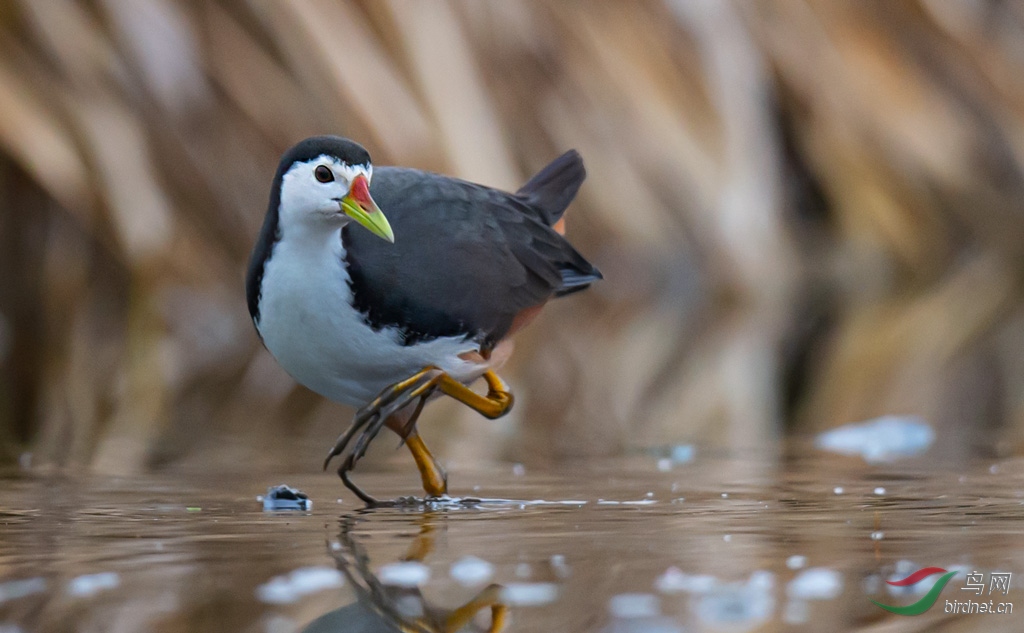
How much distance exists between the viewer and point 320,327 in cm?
363

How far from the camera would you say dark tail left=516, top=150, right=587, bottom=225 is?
4926mm

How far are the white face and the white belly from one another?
6 centimetres

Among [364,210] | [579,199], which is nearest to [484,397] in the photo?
[364,210]

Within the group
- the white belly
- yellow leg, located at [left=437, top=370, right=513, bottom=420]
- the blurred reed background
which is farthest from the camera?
the blurred reed background

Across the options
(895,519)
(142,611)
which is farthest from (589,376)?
(142,611)

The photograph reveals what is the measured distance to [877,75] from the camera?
368 inches

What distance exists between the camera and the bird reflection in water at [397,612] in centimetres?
229

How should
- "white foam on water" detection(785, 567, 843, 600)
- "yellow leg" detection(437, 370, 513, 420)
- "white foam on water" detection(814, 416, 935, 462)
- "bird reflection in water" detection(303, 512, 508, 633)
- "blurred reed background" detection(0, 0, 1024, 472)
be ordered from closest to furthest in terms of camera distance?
"bird reflection in water" detection(303, 512, 508, 633) → "white foam on water" detection(785, 567, 843, 600) → "yellow leg" detection(437, 370, 513, 420) → "white foam on water" detection(814, 416, 935, 462) → "blurred reed background" detection(0, 0, 1024, 472)

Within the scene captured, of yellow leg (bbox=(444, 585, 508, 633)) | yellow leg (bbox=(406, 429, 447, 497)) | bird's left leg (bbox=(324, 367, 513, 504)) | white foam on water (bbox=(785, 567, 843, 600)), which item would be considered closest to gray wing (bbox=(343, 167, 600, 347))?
bird's left leg (bbox=(324, 367, 513, 504))

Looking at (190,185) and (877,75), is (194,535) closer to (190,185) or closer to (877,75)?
(190,185)

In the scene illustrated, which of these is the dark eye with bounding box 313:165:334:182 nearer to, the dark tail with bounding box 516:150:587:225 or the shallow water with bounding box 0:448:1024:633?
the shallow water with bounding box 0:448:1024:633

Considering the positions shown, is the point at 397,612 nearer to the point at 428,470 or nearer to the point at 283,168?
the point at 428,470

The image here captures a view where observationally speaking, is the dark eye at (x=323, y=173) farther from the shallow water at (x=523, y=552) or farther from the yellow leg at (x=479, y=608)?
the yellow leg at (x=479, y=608)

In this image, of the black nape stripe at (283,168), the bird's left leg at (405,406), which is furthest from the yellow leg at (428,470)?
the black nape stripe at (283,168)
